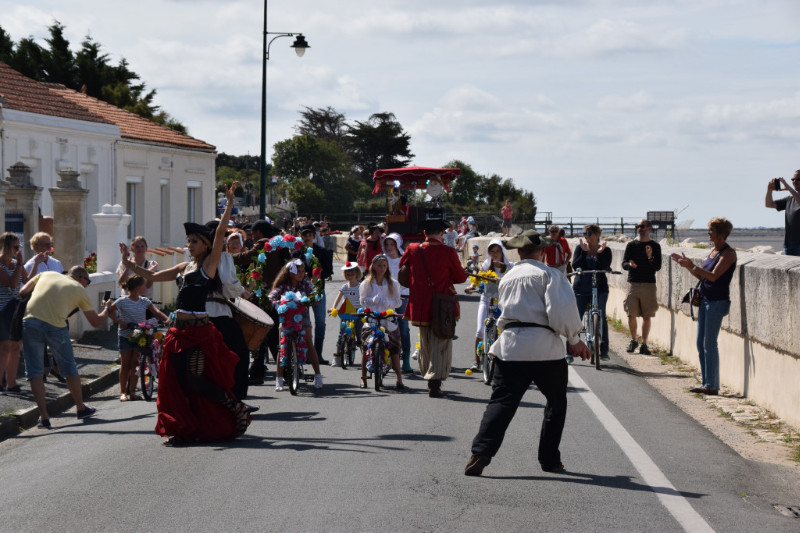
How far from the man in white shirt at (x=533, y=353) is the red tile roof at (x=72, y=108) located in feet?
68.7

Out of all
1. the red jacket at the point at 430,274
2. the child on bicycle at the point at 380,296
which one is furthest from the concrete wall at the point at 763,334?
the child on bicycle at the point at 380,296

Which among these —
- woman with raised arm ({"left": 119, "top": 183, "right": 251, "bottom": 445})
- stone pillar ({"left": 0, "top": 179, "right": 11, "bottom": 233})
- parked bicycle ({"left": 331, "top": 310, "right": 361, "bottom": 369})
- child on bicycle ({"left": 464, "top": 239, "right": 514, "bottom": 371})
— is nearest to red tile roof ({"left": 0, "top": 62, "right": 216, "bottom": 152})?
stone pillar ({"left": 0, "top": 179, "right": 11, "bottom": 233})

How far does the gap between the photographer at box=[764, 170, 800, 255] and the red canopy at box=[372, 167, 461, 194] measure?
18865mm

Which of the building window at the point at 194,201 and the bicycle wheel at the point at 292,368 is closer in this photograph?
the bicycle wheel at the point at 292,368

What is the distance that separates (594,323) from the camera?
15.1 meters

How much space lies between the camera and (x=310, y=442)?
9258mm

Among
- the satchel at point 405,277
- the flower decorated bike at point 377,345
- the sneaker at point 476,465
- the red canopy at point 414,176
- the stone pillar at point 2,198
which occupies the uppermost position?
the red canopy at point 414,176

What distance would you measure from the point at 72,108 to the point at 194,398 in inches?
902

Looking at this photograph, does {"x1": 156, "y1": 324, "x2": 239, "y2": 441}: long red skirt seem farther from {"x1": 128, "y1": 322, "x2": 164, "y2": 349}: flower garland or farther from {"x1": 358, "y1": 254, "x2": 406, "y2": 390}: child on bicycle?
{"x1": 358, "y1": 254, "x2": 406, "y2": 390}: child on bicycle

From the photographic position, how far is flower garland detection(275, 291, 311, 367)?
12156 millimetres

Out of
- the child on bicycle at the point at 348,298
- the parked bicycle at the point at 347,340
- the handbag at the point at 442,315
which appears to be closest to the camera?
the handbag at the point at 442,315

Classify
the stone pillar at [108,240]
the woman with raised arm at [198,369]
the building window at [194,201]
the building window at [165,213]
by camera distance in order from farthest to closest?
the building window at [194,201] < the building window at [165,213] < the stone pillar at [108,240] < the woman with raised arm at [198,369]

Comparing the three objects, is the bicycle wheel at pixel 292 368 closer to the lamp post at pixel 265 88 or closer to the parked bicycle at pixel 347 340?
the parked bicycle at pixel 347 340

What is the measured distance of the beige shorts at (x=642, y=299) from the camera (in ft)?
52.8
